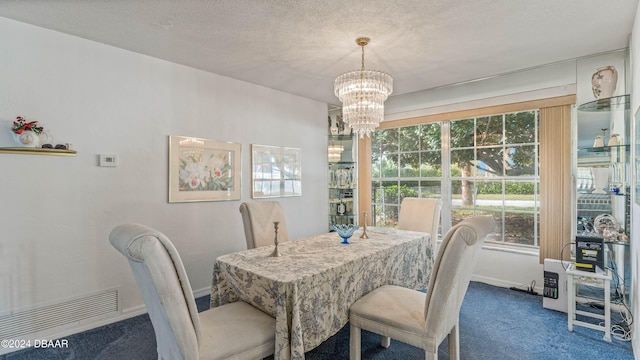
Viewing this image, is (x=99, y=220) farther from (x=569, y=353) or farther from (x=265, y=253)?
(x=569, y=353)

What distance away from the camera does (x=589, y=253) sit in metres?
2.62

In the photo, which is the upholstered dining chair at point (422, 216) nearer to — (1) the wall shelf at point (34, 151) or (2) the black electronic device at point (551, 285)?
(2) the black electronic device at point (551, 285)

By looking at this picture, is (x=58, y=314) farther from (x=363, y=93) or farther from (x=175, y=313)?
(x=363, y=93)

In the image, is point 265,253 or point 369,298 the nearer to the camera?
point 369,298

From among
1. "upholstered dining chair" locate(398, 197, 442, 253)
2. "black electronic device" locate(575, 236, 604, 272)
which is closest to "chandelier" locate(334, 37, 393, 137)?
"upholstered dining chair" locate(398, 197, 442, 253)

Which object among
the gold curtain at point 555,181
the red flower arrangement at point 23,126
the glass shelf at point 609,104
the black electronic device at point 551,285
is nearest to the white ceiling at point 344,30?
the glass shelf at point 609,104

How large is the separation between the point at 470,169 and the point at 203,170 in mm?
3299

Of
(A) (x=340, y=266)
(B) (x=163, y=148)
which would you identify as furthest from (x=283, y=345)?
(B) (x=163, y=148)

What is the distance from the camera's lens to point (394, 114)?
4.72m

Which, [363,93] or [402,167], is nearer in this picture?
[363,93]

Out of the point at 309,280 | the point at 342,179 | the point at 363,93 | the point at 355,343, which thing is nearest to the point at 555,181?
the point at 363,93

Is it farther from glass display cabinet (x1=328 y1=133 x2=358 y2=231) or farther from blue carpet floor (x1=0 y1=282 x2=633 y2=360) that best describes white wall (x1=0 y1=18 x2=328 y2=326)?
glass display cabinet (x1=328 y1=133 x2=358 y2=231)

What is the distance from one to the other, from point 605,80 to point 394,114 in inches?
96.3

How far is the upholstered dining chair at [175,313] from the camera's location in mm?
1334
